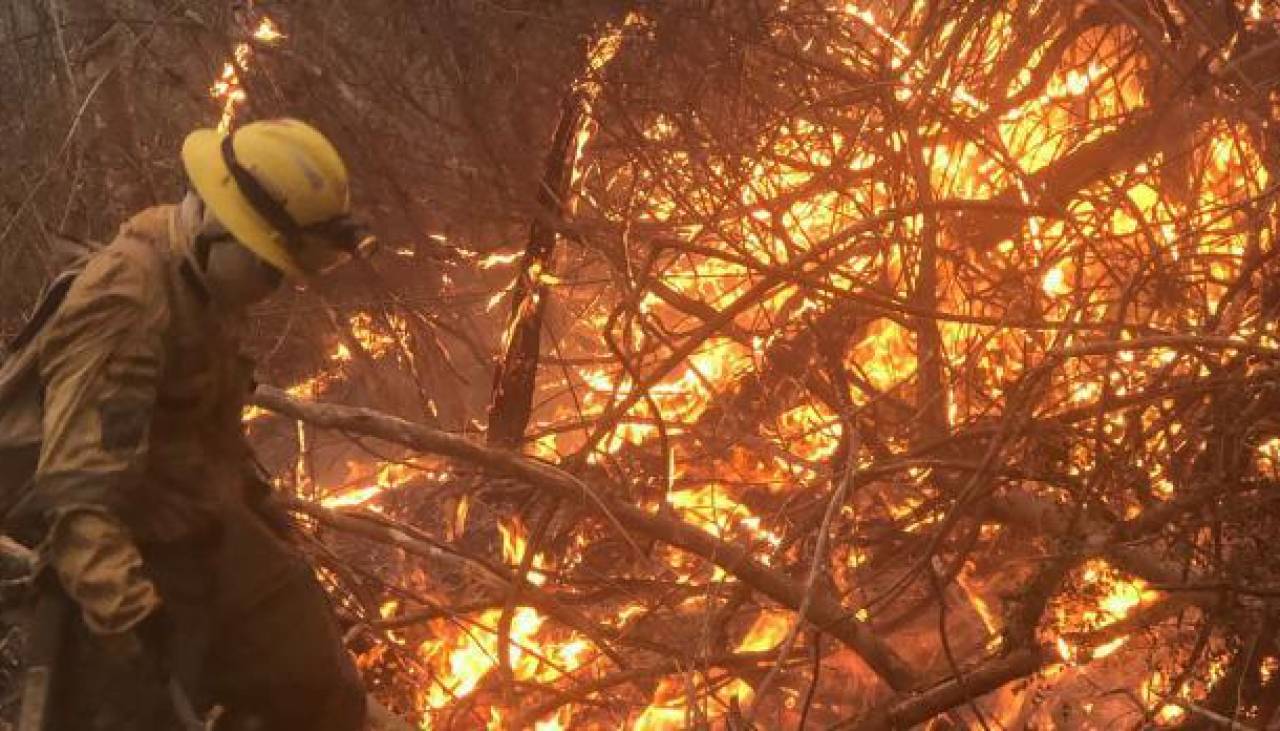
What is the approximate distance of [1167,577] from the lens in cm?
428

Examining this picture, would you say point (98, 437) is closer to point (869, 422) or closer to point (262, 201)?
point (262, 201)

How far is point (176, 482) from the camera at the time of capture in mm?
2926

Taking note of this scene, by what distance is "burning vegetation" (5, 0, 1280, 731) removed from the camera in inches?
158

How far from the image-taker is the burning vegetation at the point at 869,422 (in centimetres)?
402

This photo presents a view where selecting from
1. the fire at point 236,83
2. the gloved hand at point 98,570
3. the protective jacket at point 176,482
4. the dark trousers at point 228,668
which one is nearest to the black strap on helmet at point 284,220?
the protective jacket at point 176,482

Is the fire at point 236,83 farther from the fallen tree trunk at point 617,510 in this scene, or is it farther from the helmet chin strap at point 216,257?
the helmet chin strap at point 216,257

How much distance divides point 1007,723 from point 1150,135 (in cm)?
270

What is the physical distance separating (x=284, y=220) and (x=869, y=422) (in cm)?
380

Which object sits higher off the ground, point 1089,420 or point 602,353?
point 602,353

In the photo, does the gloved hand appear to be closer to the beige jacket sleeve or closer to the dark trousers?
the beige jacket sleeve

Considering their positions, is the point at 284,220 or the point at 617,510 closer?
the point at 284,220

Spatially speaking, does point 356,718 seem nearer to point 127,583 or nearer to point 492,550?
point 127,583

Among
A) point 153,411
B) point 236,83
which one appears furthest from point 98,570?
point 236,83

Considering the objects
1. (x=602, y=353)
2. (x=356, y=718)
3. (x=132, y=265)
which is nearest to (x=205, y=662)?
(x=356, y=718)
